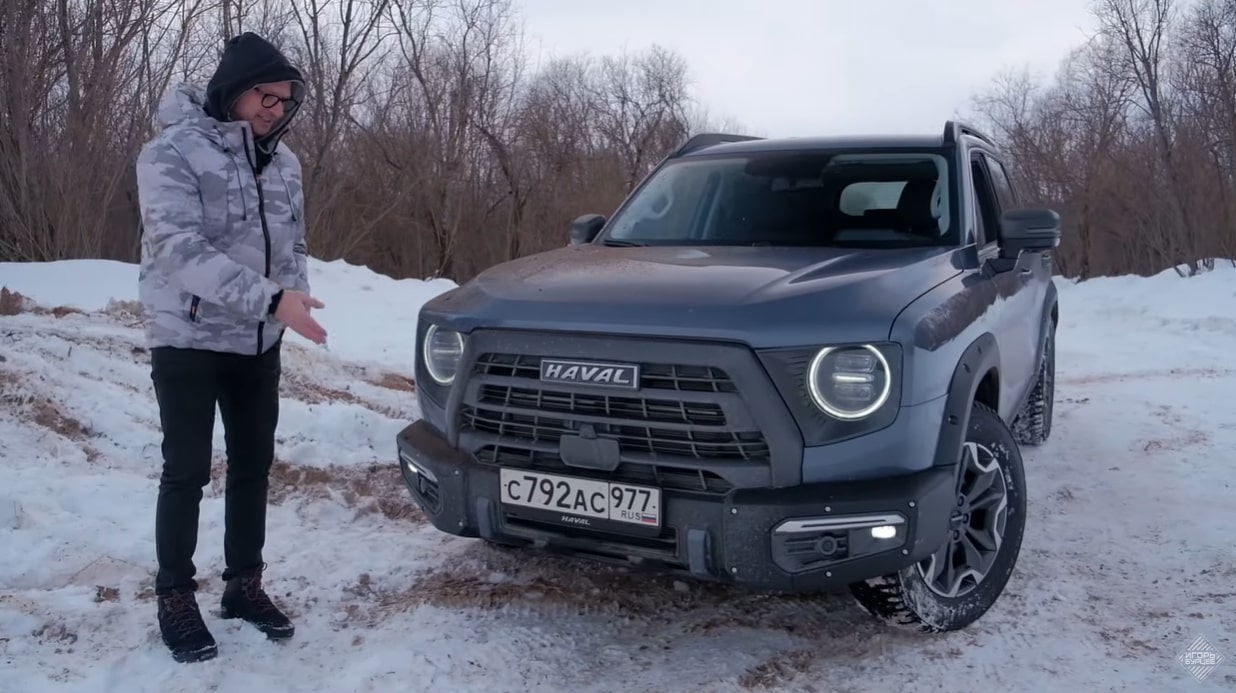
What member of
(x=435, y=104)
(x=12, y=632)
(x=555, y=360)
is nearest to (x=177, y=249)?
(x=555, y=360)

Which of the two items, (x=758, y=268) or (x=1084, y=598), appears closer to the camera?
(x=758, y=268)

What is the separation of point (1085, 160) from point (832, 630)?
30768 millimetres

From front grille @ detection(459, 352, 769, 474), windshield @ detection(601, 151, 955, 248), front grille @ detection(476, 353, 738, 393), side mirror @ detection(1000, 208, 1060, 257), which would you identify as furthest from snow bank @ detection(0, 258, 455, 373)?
front grille @ detection(476, 353, 738, 393)

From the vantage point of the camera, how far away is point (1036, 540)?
4273mm

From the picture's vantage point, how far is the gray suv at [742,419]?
2.72 meters

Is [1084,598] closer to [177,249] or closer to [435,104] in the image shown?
[177,249]

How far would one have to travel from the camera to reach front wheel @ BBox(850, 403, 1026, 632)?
10.1 ft

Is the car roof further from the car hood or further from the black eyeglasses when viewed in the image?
the black eyeglasses

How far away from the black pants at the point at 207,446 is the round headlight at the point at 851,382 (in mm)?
1806

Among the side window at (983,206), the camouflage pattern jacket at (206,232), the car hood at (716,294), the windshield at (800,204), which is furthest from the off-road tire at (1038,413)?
the camouflage pattern jacket at (206,232)

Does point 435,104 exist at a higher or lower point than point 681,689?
higher

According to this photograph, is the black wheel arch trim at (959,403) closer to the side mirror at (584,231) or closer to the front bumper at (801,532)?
the front bumper at (801,532)

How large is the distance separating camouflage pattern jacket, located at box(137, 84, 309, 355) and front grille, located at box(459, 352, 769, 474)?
76 cm

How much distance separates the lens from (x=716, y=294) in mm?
2920
